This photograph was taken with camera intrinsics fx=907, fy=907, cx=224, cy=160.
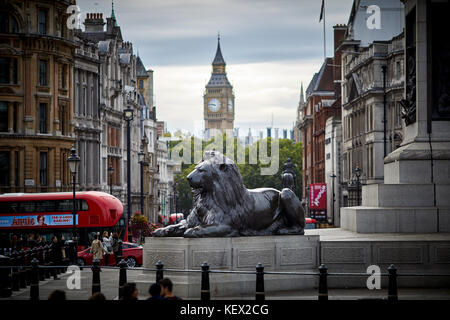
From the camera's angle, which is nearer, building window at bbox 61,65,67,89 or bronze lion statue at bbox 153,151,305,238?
bronze lion statue at bbox 153,151,305,238

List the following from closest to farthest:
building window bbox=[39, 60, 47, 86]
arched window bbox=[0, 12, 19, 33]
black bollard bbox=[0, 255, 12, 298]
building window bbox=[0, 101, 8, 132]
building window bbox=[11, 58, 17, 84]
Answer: black bollard bbox=[0, 255, 12, 298]
arched window bbox=[0, 12, 19, 33]
building window bbox=[0, 101, 8, 132]
building window bbox=[11, 58, 17, 84]
building window bbox=[39, 60, 47, 86]

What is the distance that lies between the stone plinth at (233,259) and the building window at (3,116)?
4228 cm

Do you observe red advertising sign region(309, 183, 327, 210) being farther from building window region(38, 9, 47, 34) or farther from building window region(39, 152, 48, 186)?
building window region(38, 9, 47, 34)

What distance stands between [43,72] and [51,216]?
19.5 metres

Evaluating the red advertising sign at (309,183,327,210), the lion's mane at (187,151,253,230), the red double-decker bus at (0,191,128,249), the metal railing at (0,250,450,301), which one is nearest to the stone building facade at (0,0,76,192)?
the red double-decker bus at (0,191,128,249)

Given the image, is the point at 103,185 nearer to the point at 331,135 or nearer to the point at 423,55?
the point at 331,135

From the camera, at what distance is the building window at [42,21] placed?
60575 millimetres

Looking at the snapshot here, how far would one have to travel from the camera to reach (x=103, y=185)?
78.3 metres

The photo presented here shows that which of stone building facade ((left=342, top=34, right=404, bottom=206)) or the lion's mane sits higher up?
stone building facade ((left=342, top=34, right=404, bottom=206))

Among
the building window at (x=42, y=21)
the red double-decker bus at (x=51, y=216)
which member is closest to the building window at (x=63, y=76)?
the building window at (x=42, y=21)

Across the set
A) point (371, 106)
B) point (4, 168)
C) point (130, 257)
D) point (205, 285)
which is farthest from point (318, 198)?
point (205, 285)

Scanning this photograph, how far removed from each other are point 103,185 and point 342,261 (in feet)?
197

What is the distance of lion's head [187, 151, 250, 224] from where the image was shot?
62.2 ft
